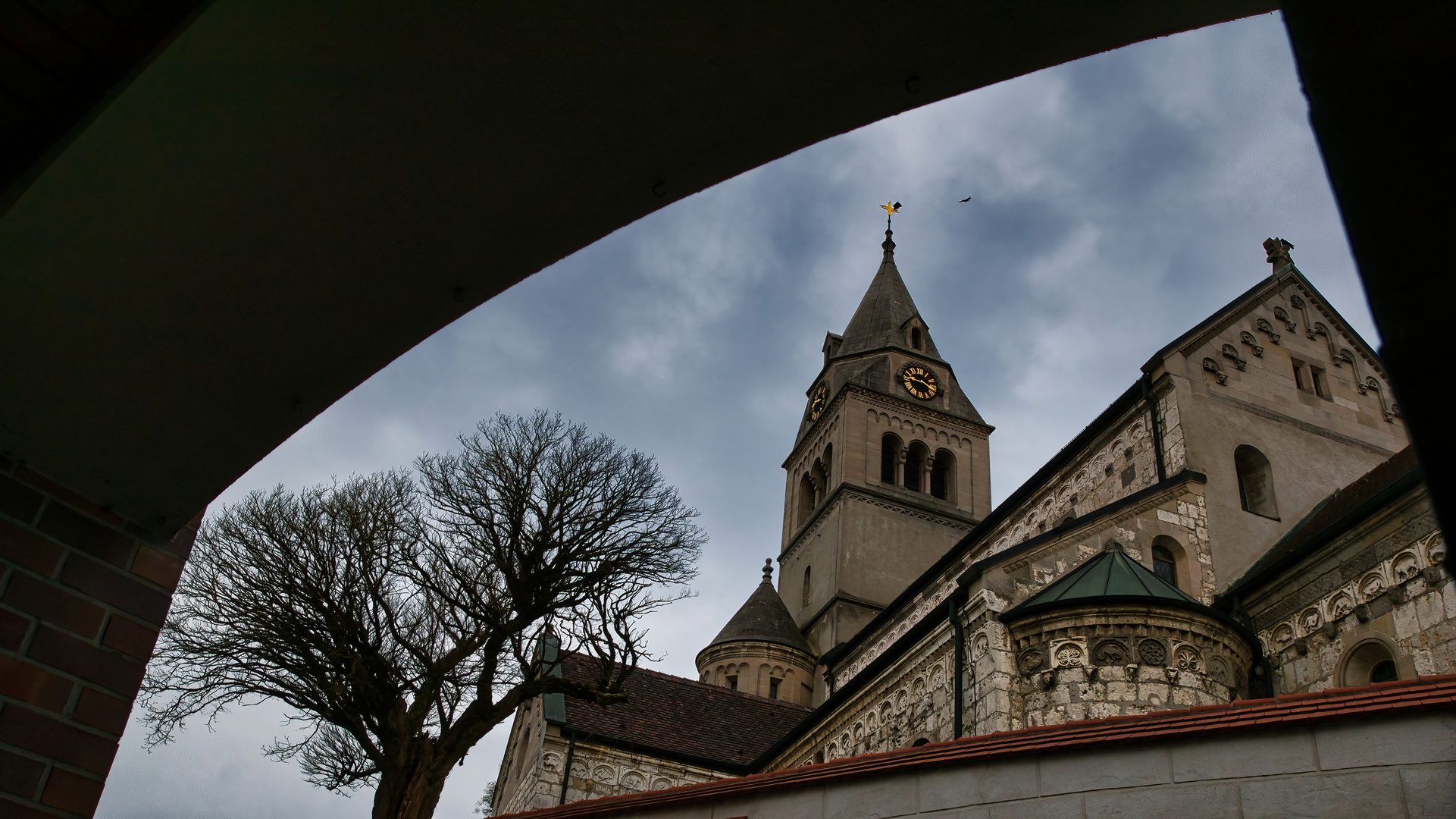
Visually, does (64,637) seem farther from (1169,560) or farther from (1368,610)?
(1169,560)

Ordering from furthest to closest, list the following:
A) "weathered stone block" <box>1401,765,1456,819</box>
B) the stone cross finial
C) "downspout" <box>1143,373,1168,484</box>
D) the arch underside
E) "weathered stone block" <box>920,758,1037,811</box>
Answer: the stone cross finial
"downspout" <box>1143,373,1168,484</box>
"weathered stone block" <box>920,758,1037,811</box>
"weathered stone block" <box>1401,765,1456,819</box>
the arch underside

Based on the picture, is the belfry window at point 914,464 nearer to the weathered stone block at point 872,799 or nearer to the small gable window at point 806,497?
the small gable window at point 806,497

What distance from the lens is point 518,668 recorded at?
1565 cm

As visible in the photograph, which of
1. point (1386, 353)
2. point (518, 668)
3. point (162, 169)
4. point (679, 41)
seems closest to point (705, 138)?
point (679, 41)

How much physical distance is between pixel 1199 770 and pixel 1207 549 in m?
9.59

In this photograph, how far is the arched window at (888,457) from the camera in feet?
127

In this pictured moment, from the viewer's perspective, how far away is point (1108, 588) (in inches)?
527

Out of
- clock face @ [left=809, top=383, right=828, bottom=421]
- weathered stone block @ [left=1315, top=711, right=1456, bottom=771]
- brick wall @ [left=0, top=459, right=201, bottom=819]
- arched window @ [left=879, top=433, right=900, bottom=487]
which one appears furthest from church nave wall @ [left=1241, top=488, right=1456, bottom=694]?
clock face @ [left=809, top=383, right=828, bottom=421]

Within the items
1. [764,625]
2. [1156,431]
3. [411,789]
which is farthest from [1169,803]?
[764,625]

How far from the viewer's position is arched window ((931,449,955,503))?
3925cm

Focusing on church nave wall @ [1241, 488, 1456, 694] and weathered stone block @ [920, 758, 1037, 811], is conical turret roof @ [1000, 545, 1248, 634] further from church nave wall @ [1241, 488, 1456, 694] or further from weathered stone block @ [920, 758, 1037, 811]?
weathered stone block @ [920, 758, 1037, 811]

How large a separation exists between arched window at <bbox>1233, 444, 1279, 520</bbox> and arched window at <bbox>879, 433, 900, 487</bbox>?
20969 millimetres

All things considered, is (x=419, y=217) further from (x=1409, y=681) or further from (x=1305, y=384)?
(x=1305, y=384)

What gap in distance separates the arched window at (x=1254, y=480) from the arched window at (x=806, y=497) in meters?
23.4
